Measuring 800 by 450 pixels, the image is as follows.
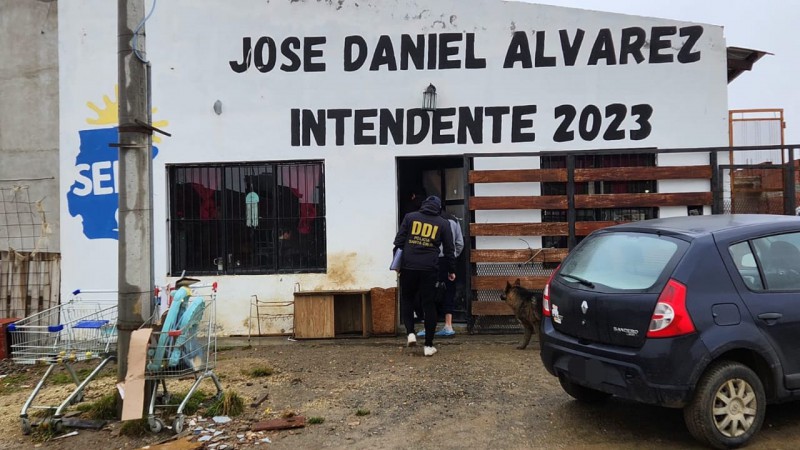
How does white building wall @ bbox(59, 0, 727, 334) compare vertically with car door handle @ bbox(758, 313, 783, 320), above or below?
above

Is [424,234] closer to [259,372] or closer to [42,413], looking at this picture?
[259,372]

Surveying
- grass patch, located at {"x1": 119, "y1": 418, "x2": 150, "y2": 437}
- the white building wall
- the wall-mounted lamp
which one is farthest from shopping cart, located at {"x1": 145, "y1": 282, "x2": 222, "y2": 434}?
the wall-mounted lamp

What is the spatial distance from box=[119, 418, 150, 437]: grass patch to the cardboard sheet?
0.21 meters

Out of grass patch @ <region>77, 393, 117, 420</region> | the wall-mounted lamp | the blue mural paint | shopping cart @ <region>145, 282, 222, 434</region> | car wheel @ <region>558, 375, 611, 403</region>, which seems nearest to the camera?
shopping cart @ <region>145, 282, 222, 434</region>

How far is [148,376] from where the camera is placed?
441 cm

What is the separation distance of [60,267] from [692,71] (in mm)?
9216

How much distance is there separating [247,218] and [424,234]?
113 inches

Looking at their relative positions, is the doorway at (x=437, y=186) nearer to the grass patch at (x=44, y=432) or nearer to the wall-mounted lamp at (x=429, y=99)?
the wall-mounted lamp at (x=429, y=99)

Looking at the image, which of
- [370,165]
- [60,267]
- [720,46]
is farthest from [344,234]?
[720,46]

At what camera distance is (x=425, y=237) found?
6676 millimetres

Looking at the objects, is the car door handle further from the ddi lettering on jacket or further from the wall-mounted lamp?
the wall-mounted lamp

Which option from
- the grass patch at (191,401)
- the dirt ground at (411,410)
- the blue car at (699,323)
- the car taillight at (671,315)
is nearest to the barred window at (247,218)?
the dirt ground at (411,410)

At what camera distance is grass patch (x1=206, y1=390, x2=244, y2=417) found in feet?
15.8

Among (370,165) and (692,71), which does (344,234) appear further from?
(692,71)
